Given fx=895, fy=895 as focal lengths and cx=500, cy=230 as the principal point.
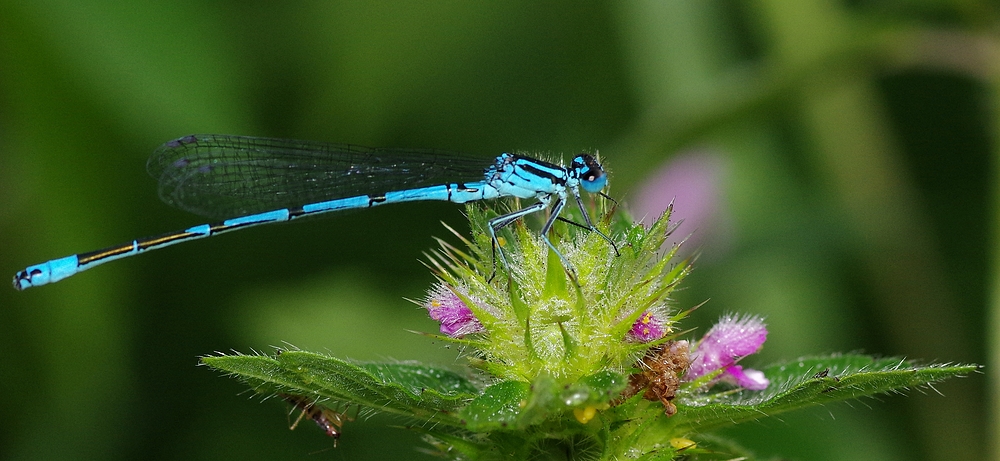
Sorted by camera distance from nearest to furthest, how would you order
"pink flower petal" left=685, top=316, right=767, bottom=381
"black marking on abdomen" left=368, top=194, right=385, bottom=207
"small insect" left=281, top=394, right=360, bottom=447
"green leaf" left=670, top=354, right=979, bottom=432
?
1. "green leaf" left=670, top=354, right=979, bottom=432
2. "pink flower petal" left=685, top=316, right=767, bottom=381
3. "small insect" left=281, top=394, right=360, bottom=447
4. "black marking on abdomen" left=368, top=194, right=385, bottom=207

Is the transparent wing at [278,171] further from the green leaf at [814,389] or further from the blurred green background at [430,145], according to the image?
the green leaf at [814,389]

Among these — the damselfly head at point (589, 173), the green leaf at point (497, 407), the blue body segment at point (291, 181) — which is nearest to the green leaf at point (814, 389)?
the green leaf at point (497, 407)

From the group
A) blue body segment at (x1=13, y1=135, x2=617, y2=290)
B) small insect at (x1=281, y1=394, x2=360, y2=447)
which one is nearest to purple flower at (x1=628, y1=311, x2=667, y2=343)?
small insect at (x1=281, y1=394, x2=360, y2=447)

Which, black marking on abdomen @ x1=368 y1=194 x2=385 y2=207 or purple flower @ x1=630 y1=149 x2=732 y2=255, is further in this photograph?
purple flower @ x1=630 y1=149 x2=732 y2=255

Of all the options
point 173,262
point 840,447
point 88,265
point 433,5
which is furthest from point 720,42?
point 88,265

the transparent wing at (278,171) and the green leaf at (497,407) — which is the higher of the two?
the transparent wing at (278,171)

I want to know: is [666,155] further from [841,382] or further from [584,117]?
[841,382]

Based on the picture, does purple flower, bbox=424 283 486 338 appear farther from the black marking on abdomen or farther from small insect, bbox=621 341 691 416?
the black marking on abdomen
